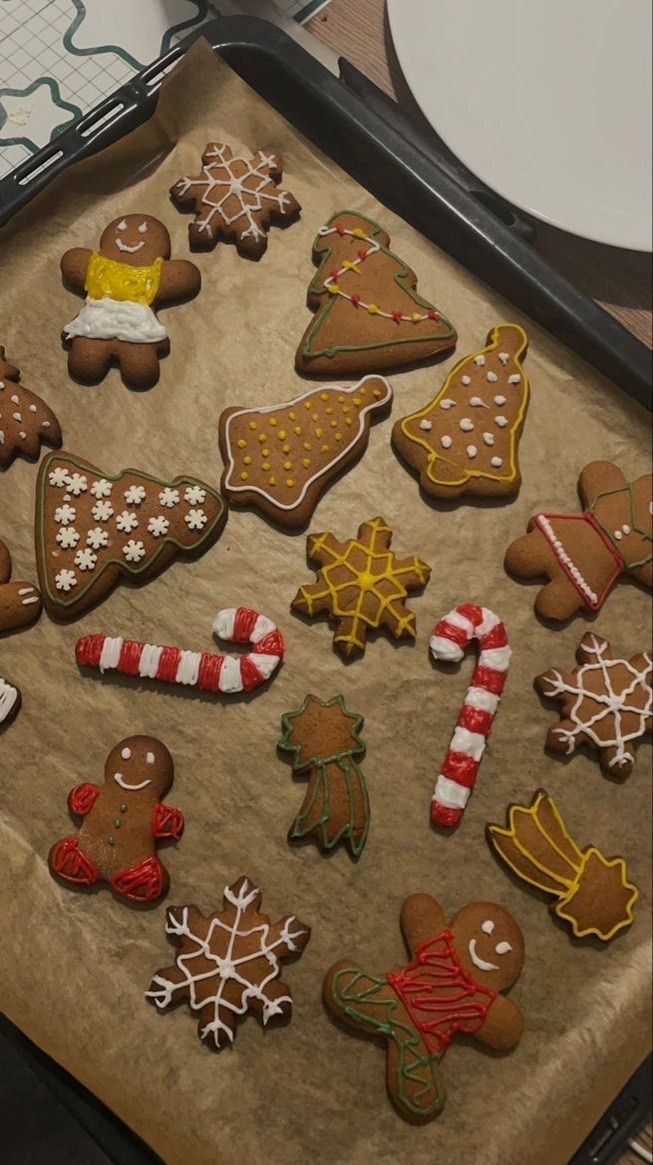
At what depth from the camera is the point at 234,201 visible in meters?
1.99

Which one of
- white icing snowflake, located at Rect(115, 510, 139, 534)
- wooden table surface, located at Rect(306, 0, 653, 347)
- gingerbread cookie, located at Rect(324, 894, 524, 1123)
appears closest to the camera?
gingerbread cookie, located at Rect(324, 894, 524, 1123)

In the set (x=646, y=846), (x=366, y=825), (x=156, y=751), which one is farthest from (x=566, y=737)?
(x=156, y=751)

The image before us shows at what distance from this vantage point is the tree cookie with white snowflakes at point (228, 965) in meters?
1.68

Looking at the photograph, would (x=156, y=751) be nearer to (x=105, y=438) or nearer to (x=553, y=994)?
(x=105, y=438)

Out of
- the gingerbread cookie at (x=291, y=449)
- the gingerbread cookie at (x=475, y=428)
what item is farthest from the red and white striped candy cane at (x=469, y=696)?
the gingerbread cookie at (x=291, y=449)

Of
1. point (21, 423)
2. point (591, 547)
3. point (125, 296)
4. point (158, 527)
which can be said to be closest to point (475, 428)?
point (591, 547)

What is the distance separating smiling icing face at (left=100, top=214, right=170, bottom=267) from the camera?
1980mm

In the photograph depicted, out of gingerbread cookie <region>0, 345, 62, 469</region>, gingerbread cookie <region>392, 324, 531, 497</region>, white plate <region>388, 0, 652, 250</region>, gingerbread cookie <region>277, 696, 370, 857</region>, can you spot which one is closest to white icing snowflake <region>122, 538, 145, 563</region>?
gingerbread cookie <region>0, 345, 62, 469</region>

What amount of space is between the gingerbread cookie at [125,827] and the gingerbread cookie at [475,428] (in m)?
0.72

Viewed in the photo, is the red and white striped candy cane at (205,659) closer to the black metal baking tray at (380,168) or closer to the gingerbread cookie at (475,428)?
the gingerbread cookie at (475,428)

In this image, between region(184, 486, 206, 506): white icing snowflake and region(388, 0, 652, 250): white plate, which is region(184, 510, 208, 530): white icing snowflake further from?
region(388, 0, 652, 250): white plate

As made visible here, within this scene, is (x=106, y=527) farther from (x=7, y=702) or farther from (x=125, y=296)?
(x=125, y=296)

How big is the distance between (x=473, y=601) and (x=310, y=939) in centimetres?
67

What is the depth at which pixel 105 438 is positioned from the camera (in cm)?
195
